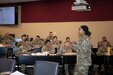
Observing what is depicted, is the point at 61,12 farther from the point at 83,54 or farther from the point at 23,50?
the point at 83,54

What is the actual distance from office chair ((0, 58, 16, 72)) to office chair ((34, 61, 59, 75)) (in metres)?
0.36

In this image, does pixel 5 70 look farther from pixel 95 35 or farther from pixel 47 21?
pixel 47 21

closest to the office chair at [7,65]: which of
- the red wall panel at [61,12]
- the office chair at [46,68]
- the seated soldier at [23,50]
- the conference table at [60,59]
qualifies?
the office chair at [46,68]

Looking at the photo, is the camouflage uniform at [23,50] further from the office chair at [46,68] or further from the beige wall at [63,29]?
the office chair at [46,68]

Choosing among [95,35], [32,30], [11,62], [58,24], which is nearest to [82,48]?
[11,62]

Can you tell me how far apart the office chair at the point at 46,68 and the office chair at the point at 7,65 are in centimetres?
36

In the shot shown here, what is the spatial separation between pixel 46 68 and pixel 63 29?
7.76m

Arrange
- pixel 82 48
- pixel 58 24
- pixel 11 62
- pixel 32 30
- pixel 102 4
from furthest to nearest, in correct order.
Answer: pixel 32 30, pixel 58 24, pixel 102 4, pixel 82 48, pixel 11 62

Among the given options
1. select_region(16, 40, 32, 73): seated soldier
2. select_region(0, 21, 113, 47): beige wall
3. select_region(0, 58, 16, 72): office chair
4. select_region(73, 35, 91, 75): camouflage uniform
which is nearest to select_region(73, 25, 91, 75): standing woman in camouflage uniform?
select_region(73, 35, 91, 75): camouflage uniform

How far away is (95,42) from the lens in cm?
1057

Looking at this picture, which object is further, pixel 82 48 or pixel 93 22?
pixel 93 22

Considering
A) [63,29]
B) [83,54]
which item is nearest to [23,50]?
[83,54]

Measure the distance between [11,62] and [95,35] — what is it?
711 cm

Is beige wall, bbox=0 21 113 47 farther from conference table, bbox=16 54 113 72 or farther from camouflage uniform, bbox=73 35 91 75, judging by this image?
camouflage uniform, bbox=73 35 91 75
